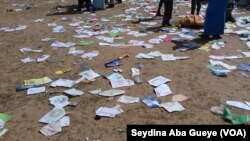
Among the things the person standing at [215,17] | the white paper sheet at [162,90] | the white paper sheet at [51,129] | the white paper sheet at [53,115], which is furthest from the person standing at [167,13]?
the white paper sheet at [51,129]

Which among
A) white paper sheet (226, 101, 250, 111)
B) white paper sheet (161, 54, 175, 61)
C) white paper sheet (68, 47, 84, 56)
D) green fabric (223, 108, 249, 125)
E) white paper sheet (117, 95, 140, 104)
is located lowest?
green fabric (223, 108, 249, 125)

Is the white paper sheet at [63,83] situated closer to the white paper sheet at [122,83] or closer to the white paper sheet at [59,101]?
the white paper sheet at [59,101]

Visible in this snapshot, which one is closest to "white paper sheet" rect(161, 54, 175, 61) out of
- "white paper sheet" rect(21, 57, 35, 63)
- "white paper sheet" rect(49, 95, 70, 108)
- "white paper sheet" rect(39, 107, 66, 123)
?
"white paper sheet" rect(49, 95, 70, 108)

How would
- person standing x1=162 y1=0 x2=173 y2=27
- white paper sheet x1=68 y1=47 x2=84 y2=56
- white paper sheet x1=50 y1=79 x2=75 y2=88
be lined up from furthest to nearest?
person standing x1=162 y1=0 x2=173 y2=27
white paper sheet x1=68 y1=47 x2=84 y2=56
white paper sheet x1=50 y1=79 x2=75 y2=88

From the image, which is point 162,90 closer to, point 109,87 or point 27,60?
point 109,87

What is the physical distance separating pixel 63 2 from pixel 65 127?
839 cm

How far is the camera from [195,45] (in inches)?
251

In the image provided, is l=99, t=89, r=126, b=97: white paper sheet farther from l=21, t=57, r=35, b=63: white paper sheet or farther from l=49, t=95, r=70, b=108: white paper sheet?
l=21, t=57, r=35, b=63: white paper sheet

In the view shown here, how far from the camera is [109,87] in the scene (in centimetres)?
477

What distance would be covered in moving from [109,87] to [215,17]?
3.05 m

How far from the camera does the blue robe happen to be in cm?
649

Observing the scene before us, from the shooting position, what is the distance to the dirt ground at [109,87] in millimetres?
3847

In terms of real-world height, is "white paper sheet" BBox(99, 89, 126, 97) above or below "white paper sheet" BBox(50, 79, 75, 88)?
below

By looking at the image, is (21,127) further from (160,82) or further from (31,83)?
(160,82)
